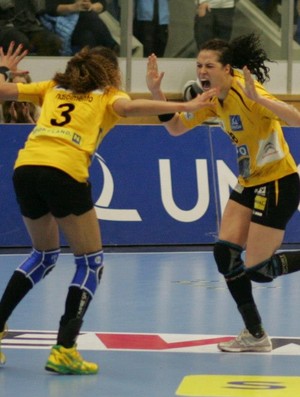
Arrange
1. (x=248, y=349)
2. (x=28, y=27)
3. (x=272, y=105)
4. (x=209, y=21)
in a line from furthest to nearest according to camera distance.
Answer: (x=209, y=21), (x=28, y=27), (x=248, y=349), (x=272, y=105)

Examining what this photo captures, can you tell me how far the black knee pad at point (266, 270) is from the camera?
7.65 m

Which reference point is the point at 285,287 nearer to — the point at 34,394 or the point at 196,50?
the point at 34,394

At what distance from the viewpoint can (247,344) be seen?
24.8 feet

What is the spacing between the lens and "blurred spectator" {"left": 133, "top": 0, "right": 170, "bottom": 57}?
15367 mm

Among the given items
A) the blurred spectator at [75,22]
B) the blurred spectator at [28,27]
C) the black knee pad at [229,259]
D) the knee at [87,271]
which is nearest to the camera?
the knee at [87,271]

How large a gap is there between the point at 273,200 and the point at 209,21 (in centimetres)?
836

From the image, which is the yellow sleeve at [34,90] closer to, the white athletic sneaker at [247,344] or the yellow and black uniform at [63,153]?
the yellow and black uniform at [63,153]

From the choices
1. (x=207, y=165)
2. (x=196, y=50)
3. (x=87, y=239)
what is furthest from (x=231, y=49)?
(x=196, y=50)

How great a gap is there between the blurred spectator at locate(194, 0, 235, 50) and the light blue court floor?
5031mm

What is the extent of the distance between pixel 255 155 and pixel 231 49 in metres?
0.72

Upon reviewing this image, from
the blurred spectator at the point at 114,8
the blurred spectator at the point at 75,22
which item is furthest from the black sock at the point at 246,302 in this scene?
the blurred spectator at the point at 114,8

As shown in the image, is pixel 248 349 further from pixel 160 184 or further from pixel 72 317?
pixel 160 184

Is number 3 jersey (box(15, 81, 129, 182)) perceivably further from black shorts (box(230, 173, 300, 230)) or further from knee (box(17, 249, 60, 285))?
black shorts (box(230, 173, 300, 230))

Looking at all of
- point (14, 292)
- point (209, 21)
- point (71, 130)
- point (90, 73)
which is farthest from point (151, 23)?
point (14, 292)
